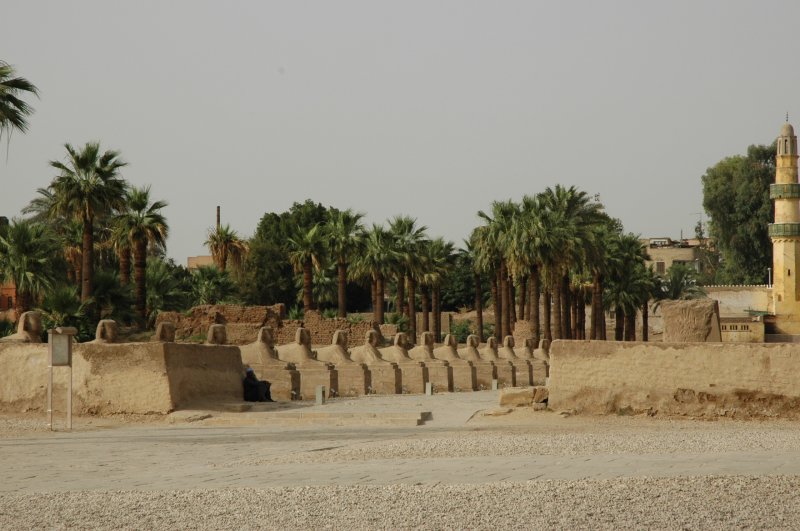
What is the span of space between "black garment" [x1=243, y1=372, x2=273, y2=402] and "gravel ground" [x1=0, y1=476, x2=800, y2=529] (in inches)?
455

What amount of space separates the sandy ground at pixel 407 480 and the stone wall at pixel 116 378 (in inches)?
103

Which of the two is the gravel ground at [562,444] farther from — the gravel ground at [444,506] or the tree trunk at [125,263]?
the tree trunk at [125,263]

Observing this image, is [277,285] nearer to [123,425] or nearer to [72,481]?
[123,425]

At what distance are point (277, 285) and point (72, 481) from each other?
62256mm

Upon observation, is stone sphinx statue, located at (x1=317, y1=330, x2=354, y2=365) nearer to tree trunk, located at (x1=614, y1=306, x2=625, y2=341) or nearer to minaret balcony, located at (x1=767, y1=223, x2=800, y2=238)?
tree trunk, located at (x1=614, y1=306, x2=625, y2=341)

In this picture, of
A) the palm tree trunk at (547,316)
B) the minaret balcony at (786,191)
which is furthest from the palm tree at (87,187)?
the minaret balcony at (786,191)

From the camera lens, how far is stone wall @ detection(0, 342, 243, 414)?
1906 cm

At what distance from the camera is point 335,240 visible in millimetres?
55094

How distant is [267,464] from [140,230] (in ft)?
103

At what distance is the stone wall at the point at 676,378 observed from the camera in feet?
58.5

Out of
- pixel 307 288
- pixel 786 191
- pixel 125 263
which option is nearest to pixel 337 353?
pixel 125 263

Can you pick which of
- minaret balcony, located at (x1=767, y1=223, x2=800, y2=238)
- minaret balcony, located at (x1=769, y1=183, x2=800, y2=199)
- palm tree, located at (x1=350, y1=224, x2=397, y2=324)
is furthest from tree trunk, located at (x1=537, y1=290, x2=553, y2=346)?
minaret balcony, located at (x1=767, y1=223, x2=800, y2=238)

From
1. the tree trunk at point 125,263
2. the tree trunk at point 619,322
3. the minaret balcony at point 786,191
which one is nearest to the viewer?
the tree trunk at point 125,263

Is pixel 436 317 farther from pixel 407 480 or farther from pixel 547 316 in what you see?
pixel 407 480
